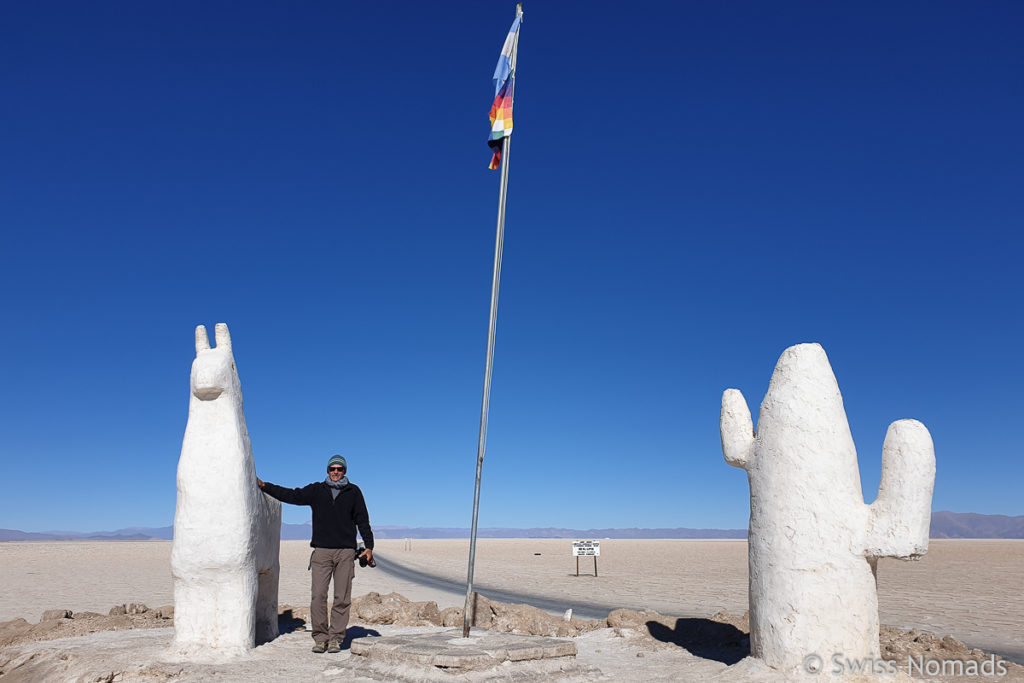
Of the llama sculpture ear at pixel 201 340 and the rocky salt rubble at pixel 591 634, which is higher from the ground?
the llama sculpture ear at pixel 201 340

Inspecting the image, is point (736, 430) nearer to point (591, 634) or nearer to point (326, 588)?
point (591, 634)

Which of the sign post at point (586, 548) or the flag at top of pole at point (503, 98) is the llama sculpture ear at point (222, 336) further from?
the sign post at point (586, 548)

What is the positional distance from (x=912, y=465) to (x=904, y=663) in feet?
9.72

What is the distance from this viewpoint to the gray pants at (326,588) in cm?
885

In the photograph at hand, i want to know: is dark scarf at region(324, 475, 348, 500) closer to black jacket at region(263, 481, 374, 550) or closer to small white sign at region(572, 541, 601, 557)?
Answer: black jacket at region(263, 481, 374, 550)

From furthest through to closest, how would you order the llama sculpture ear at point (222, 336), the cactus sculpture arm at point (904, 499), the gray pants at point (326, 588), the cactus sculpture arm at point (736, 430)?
1. the llama sculpture ear at point (222, 336)
2. the gray pants at point (326, 588)
3. the cactus sculpture arm at point (736, 430)
4. the cactus sculpture arm at point (904, 499)

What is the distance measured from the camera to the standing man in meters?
8.87

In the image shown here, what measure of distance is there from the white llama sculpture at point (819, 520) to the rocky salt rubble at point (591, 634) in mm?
698

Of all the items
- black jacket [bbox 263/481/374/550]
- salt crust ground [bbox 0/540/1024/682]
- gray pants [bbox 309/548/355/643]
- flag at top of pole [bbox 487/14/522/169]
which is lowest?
salt crust ground [bbox 0/540/1024/682]

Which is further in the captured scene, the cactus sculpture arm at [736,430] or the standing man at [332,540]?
the standing man at [332,540]

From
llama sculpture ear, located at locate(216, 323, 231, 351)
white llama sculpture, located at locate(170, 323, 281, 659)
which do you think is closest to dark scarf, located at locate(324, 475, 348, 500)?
white llama sculpture, located at locate(170, 323, 281, 659)

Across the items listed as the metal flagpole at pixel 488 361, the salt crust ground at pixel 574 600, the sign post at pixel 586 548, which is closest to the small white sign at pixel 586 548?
the sign post at pixel 586 548

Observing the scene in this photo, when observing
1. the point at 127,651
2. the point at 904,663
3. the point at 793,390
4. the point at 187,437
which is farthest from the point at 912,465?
the point at 127,651

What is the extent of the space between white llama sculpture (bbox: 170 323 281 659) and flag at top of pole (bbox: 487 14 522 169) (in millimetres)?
4851
